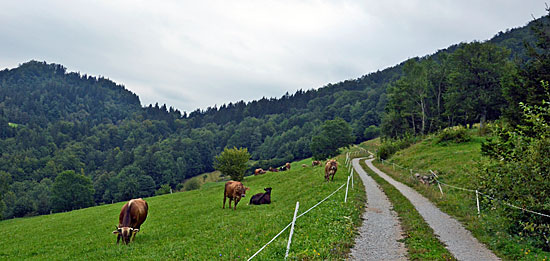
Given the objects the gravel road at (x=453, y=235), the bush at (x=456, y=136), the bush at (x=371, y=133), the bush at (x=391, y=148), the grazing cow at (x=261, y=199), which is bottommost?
the grazing cow at (x=261, y=199)

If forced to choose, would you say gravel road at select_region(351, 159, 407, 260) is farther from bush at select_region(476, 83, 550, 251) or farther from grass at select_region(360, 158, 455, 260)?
bush at select_region(476, 83, 550, 251)

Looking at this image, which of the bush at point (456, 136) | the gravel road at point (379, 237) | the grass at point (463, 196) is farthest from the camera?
the bush at point (456, 136)

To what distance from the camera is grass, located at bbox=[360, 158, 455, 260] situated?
10352 mm

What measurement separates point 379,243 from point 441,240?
113 inches

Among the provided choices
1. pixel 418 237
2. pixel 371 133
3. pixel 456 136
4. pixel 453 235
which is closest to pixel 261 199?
pixel 418 237

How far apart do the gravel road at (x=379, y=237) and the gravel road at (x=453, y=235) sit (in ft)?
5.72

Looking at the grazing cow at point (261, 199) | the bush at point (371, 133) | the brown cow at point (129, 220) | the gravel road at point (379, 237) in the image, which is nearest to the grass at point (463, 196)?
the gravel road at point (379, 237)

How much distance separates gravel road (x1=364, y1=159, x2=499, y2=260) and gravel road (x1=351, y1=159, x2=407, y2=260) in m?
1.74

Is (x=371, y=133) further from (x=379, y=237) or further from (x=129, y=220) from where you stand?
(x=129, y=220)

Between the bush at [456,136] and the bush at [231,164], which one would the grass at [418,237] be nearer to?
the bush at [456,136]

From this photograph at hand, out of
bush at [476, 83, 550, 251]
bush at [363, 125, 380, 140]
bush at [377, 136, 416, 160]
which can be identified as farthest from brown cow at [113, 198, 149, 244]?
bush at [363, 125, 380, 140]

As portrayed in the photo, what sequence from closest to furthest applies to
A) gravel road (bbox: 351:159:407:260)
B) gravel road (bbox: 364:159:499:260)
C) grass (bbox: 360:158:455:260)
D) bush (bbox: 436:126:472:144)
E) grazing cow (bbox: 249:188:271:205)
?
grass (bbox: 360:158:455:260), gravel road (bbox: 351:159:407:260), gravel road (bbox: 364:159:499:260), grazing cow (bbox: 249:188:271:205), bush (bbox: 436:126:472:144)

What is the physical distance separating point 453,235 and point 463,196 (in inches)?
347

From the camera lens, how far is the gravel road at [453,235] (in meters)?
10.8
